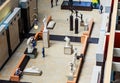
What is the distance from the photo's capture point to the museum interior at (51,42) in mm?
10391

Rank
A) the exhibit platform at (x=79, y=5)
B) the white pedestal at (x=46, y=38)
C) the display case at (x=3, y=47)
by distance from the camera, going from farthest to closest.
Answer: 1. the exhibit platform at (x=79, y=5)
2. the white pedestal at (x=46, y=38)
3. the display case at (x=3, y=47)

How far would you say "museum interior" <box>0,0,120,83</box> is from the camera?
1039 centimetres

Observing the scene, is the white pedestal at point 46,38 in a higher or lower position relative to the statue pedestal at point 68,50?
higher

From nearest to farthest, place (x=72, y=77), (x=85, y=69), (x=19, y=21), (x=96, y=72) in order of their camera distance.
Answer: (x=96, y=72) < (x=72, y=77) < (x=85, y=69) < (x=19, y=21)

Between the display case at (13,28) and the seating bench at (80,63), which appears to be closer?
the seating bench at (80,63)

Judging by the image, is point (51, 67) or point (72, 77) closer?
point (72, 77)

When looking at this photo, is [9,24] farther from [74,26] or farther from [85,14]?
[85,14]

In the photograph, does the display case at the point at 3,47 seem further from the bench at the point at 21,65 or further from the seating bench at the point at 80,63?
the seating bench at the point at 80,63

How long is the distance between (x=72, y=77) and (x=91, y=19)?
13.8 ft

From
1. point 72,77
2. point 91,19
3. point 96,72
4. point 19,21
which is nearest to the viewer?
point 96,72

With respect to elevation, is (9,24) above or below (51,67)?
above

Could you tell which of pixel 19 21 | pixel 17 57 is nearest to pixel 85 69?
pixel 17 57

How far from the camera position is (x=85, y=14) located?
577 inches

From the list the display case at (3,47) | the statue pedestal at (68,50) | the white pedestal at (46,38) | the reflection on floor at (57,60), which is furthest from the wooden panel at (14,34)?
the statue pedestal at (68,50)
